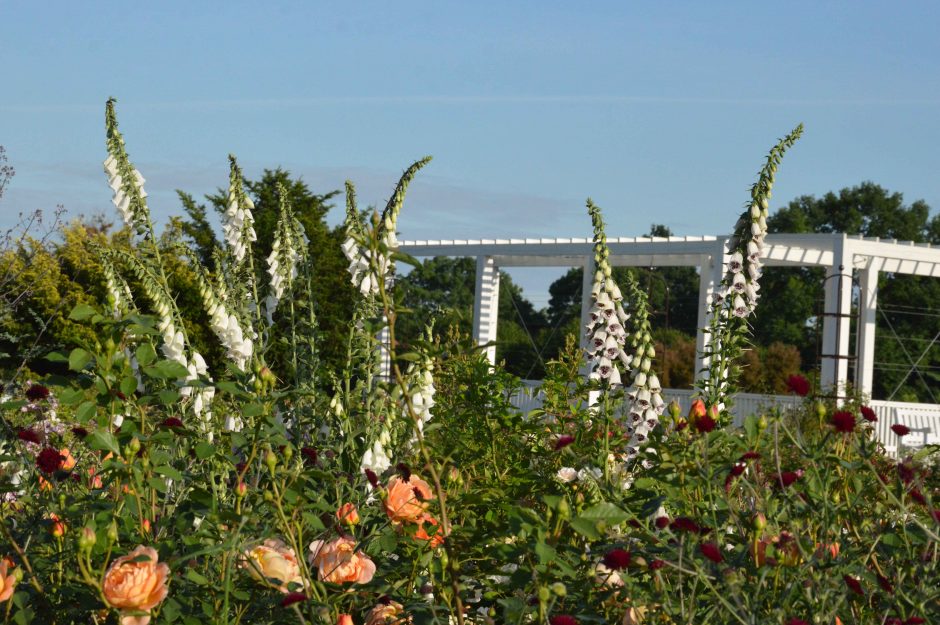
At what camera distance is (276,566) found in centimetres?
213

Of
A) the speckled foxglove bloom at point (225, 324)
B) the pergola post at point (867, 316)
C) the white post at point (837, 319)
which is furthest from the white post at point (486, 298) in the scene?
the speckled foxglove bloom at point (225, 324)

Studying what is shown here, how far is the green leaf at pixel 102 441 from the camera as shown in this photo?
221 cm

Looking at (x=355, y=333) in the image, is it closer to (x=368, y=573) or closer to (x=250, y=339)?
(x=250, y=339)

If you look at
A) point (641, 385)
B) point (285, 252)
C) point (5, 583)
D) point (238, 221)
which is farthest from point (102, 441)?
point (641, 385)

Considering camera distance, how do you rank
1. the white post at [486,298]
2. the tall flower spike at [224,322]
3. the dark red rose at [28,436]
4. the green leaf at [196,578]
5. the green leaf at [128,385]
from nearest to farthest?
the green leaf at [196,578] < the green leaf at [128,385] < the dark red rose at [28,436] < the tall flower spike at [224,322] < the white post at [486,298]

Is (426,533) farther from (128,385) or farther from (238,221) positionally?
(238,221)

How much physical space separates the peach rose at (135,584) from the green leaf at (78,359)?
1.74 ft

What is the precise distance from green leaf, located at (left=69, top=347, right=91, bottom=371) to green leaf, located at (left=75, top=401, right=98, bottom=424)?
0.25ft

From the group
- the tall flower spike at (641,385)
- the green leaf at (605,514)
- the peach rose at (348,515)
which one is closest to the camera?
the green leaf at (605,514)

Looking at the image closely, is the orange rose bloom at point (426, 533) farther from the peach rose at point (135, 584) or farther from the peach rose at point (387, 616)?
the peach rose at point (135, 584)

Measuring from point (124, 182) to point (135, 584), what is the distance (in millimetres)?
2146

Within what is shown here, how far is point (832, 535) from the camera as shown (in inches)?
95.3

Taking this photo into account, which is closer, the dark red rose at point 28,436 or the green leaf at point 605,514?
the green leaf at point 605,514

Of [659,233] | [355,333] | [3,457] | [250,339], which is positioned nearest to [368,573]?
[3,457]
